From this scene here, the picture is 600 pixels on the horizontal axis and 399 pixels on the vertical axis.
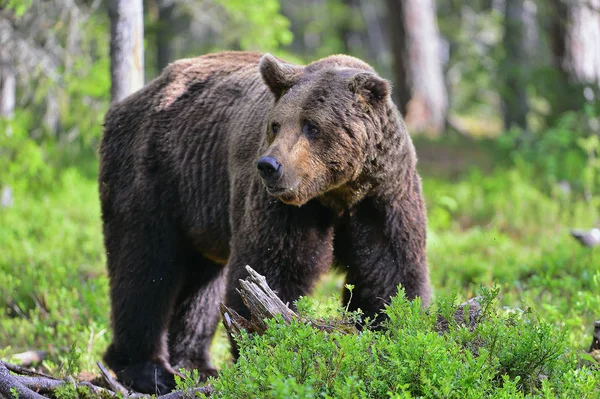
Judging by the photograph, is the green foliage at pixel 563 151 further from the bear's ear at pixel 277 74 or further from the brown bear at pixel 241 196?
the bear's ear at pixel 277 74

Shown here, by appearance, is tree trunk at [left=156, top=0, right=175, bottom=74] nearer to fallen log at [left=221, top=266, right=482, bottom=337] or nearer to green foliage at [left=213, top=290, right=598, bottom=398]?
fallen log at [left=221, top=266, right=482, bottom=337]

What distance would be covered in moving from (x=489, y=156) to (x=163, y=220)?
364 inches

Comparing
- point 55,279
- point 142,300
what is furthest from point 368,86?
point 55,279

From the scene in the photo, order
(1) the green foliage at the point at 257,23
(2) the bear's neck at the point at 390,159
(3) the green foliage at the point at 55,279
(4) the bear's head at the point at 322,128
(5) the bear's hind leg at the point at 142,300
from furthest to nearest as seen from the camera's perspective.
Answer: (1) the green foliage at the point at 257,23 < (3) the green foliage at the point at 55,279 < (5) the bear's hind leg at the point at 142,300 < (2) the bear's neck at the point at 390,159 < (4) the bear's head at the point at 322,128

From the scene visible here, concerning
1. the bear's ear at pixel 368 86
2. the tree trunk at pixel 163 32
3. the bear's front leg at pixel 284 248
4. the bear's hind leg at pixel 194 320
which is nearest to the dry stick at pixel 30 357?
the bear's hind leg at pixel 194 320

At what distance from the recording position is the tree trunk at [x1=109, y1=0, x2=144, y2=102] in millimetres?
7508

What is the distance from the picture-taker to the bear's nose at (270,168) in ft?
14.7

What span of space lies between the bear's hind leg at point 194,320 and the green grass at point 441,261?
179mm

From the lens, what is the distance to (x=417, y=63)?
55.2ft

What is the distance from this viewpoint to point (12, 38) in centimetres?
1023

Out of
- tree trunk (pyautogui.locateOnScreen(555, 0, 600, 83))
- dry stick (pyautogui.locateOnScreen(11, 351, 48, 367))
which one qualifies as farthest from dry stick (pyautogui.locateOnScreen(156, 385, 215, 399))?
tree trunk (pyautogui.locateOnScreen(555, 0, 600, 83))

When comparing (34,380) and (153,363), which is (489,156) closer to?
(153,363)

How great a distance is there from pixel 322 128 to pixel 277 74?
0.52 meters

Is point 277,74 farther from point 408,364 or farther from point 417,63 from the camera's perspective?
point 417,63
